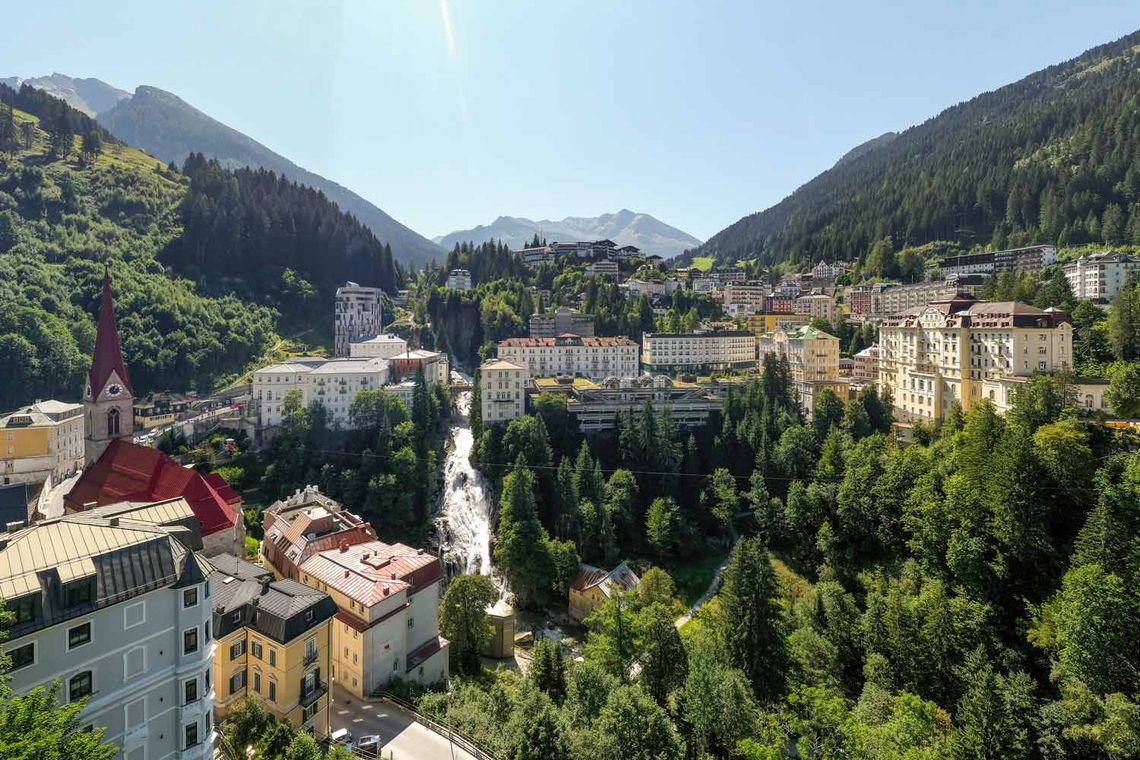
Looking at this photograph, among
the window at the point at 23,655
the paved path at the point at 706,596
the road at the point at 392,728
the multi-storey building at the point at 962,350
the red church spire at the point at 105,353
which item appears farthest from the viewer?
the multi-storey building at the point at 962,350

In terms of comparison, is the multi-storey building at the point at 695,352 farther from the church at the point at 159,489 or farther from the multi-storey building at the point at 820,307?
the church at the point at 159,489

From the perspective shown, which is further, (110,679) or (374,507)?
(374,507)

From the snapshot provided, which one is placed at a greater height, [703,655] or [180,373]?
[180,373]

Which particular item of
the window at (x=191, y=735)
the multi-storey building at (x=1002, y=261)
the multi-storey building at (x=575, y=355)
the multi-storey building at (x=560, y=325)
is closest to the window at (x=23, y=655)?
the window at (x=191, y=735)

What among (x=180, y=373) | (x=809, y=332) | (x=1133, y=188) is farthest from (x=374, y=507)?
(x=1133, y=188)

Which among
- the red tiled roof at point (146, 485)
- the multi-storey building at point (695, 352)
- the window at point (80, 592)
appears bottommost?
the red tiled roof at point (146, 485)

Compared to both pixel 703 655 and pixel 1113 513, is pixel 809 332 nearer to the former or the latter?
pixel 1113 513

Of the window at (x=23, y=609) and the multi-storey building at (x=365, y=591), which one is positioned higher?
the window at (x=23, y=609)
